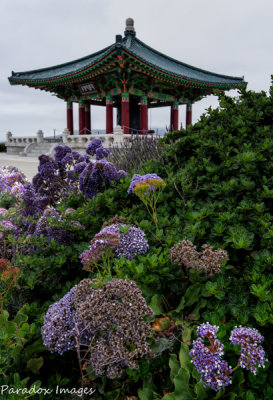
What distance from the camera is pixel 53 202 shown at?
12.1 feet

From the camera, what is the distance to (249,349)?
1.13m

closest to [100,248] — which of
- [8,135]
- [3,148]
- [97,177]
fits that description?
[97,177]

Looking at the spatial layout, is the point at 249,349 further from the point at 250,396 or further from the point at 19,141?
the point at 19,141

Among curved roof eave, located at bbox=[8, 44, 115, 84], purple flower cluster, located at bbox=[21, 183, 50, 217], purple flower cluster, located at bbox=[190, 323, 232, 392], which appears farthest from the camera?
curved roof eave, located at bbox=[8, 44, 115, 84]

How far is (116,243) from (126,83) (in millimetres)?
15595

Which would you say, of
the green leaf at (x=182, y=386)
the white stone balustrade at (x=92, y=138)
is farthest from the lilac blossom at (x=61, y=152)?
the white stone balustrade at (x=92, y=138)

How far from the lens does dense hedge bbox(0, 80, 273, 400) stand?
4.62 feet

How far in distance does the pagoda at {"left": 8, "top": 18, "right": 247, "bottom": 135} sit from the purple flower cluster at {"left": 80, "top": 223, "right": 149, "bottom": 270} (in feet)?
36.8

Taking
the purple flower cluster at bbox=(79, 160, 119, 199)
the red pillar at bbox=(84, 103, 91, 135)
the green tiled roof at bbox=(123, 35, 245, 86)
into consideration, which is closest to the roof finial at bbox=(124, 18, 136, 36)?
the green tiled roof at bbox=(123, 35, 245, 86)

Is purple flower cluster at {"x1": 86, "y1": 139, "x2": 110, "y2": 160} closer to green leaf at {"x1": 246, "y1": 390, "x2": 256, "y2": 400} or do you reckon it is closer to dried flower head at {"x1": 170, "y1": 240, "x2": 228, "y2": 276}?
dried flower head at {"x1": 170, "y1": 240, "x2": 228, "y2": 276}

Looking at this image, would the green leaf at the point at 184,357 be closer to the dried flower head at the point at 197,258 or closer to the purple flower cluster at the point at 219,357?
the purple flower cluster at the point at 219,357

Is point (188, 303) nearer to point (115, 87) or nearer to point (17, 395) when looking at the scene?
point (17, 395)

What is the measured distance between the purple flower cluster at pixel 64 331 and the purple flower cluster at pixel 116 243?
0.29m

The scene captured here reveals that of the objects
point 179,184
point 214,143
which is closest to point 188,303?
point 179,184
